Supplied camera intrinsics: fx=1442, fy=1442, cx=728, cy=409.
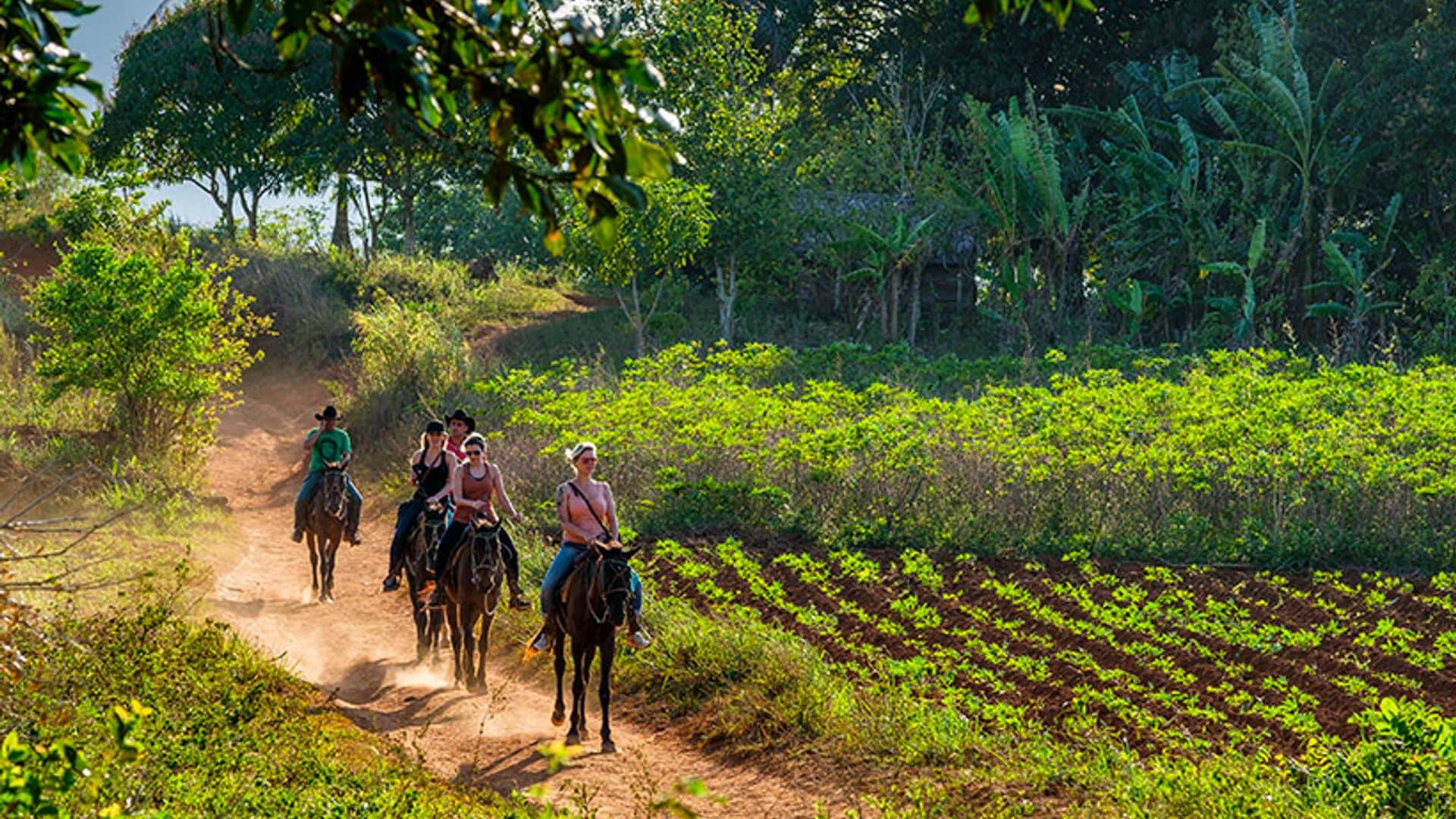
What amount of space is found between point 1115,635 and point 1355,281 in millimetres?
21113

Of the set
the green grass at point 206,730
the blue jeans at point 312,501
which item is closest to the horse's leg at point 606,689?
the green grass at point 206,730

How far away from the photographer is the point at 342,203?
51.2 metres

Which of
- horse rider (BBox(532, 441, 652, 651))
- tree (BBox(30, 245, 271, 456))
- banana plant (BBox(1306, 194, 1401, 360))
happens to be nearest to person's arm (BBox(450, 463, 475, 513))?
horse rider (BBox(532, 441, 652, 651))

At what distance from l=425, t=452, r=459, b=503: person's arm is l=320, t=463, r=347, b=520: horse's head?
2.78 m

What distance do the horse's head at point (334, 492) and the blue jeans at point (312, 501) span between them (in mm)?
87

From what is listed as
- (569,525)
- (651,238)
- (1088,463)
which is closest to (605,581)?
(569,525)

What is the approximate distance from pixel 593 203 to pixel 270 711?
7641 mm

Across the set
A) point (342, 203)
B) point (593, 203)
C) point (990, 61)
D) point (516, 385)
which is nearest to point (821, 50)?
point (990, 61)

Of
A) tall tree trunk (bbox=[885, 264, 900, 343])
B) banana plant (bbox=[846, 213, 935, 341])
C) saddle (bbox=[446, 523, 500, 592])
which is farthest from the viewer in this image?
tall tree trunk (bbox=[885, 264, 900, 343])

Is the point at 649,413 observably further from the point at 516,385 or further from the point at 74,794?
→ the point at 74,794

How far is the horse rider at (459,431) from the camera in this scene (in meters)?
13.5

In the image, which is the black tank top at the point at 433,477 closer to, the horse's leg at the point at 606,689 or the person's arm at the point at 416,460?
the person's arm at the point at 416,460

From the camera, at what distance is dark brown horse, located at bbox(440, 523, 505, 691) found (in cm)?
1251

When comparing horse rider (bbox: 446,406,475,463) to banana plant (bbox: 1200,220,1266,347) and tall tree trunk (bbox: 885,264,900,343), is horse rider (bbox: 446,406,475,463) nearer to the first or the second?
banana plant (bbox: 1200,220,1266,347)
